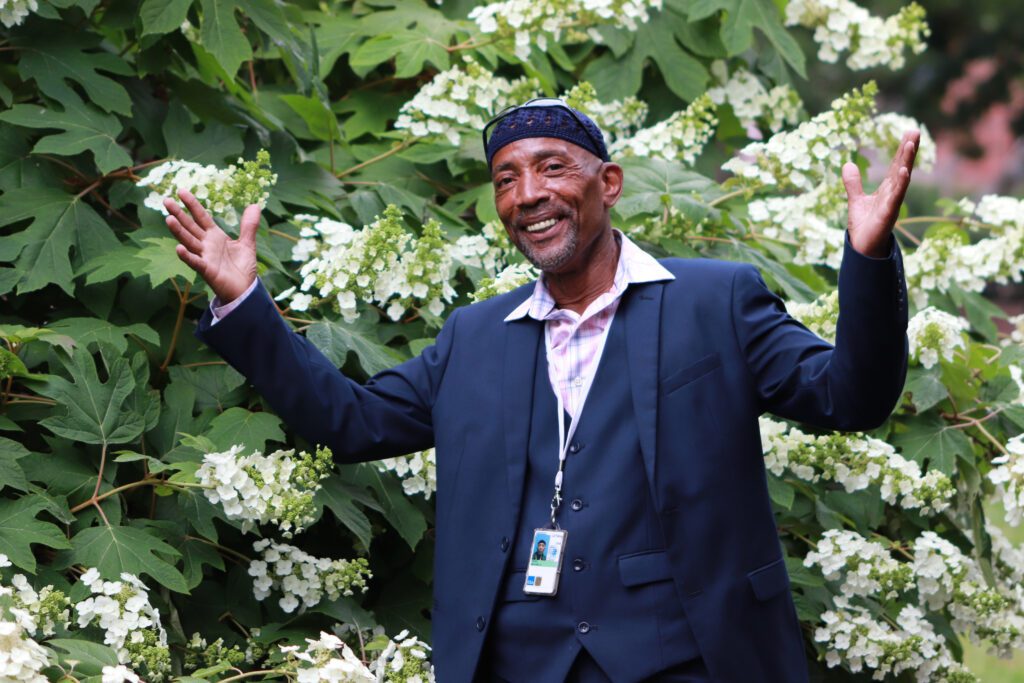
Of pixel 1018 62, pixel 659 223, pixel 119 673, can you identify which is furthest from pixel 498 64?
pixel 1018 62

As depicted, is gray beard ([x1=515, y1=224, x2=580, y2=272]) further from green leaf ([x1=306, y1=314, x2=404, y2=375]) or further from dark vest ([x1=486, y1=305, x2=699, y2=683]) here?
green leaf ([x1=306, y1=314, x2=404, y2=375])

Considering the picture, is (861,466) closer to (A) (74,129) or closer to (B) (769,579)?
(B) (769,579)

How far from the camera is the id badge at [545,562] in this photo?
2736mm

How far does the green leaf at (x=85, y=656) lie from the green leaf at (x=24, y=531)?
0.75 feet

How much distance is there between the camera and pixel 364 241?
11.8ft

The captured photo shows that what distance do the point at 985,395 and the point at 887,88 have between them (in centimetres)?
1396

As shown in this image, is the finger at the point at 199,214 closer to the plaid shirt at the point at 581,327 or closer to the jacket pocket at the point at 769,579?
the plaid shirt at the point at 581,327

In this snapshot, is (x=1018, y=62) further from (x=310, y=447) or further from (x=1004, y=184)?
(x=310, y=447)

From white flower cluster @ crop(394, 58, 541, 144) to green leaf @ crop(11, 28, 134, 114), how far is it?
88 centimetres

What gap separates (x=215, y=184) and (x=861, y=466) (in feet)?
6.20

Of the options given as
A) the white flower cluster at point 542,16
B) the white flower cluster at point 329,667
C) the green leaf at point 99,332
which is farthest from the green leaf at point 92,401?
the white flower cluster at point 542,16

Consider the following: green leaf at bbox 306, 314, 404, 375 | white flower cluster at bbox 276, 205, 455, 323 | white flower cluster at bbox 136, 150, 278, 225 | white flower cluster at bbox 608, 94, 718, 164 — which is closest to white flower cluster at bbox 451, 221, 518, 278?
white flower cluster at bbox 276, 205, 455, 323

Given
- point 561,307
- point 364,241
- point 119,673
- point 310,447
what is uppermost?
point 364,241

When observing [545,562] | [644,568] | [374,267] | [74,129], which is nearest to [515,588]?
[545,562]
